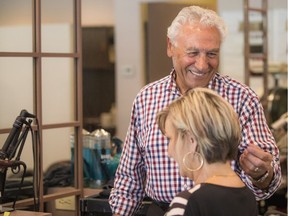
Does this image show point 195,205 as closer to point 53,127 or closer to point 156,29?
point 53,127

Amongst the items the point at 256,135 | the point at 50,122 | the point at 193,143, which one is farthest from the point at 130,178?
the point at 50,122

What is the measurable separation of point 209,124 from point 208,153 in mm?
79

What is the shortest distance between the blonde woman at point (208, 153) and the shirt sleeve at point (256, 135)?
515mm

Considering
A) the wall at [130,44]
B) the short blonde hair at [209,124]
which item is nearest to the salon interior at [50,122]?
the wall at [130,44]

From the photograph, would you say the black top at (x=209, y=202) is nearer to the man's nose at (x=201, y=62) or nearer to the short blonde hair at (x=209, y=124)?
the short blonde hair at (x=209, y=124)

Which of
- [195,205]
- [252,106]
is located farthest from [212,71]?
[195,205]

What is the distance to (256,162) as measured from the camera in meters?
2.22

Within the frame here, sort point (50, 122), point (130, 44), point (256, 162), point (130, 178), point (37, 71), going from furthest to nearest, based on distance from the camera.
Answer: point (130, 44) < point (50, 122) < point (37, 71) < point (130, 178) < point (256, 162)

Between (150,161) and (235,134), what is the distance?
663 mm

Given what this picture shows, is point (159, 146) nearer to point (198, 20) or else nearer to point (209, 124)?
point (198, 20)

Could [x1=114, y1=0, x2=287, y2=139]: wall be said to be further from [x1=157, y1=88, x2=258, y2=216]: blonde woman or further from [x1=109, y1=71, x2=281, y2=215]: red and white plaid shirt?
[x1=157, y1=88, x2=258, y2=216]: blonde woman

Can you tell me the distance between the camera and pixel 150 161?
7.96ft

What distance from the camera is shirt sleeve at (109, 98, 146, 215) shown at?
2.50 metres

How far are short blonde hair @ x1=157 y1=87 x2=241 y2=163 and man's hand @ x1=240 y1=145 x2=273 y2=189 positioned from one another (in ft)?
1.30
